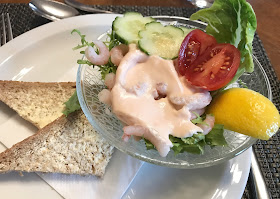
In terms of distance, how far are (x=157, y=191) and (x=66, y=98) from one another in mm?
854

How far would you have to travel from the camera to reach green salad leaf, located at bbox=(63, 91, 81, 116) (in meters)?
1.79

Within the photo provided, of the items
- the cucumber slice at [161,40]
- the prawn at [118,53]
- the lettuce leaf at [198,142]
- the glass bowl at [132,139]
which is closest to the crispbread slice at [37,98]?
the glass bowl at [132,139]

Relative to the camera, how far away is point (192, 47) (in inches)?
60.5

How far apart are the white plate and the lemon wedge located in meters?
0.44

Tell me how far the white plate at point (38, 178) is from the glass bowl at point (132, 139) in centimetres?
29

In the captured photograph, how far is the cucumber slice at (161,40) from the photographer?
155 cm

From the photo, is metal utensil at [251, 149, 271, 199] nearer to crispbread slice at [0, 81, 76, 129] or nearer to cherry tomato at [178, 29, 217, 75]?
cherry tomato at [178, 29, 217, 75]

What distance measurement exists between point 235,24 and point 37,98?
4.38ft

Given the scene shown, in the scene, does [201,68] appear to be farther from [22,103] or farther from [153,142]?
[22,103]

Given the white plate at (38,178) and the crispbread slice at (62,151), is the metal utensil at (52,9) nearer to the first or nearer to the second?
the white plate at (38,178)

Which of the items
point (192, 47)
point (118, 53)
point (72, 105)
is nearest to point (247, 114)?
point (192, 47)

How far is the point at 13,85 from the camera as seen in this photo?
1.95 metres

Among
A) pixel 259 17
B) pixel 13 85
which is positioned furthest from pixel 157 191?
pixel 259 17

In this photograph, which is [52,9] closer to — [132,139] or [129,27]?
[129,27]
